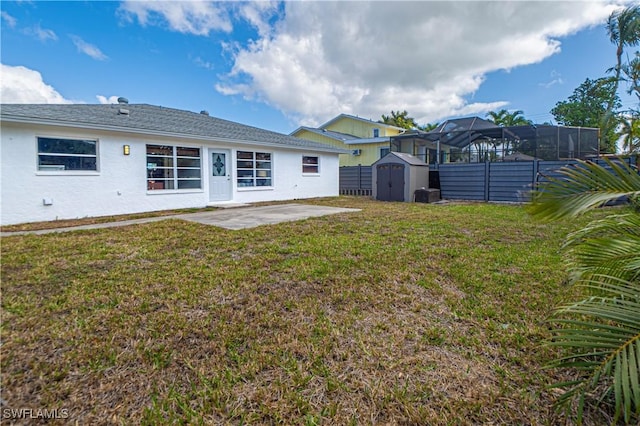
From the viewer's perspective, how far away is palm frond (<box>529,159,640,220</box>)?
5.40 ft

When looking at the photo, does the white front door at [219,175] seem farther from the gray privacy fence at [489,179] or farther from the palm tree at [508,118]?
the palm tree at [508,118]

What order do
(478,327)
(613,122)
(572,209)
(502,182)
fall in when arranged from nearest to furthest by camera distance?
(572,209) < (478,327) < (502,182) < (613,122)

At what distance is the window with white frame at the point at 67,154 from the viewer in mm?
7781

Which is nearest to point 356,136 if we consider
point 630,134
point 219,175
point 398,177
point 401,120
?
point 401,120

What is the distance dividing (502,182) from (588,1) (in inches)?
256

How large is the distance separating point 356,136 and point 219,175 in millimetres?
17526

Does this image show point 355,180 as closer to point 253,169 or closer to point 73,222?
point 253,169

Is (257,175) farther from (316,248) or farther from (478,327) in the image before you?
(478,327)

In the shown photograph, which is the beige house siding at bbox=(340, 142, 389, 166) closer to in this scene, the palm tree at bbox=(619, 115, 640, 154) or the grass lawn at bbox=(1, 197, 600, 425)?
the palm tree at bbox=(619, 115, 640, 154)

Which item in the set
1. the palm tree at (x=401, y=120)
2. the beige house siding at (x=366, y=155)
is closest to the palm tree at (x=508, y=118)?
the palm tree at (x=401, y=120)

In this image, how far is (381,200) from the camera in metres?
13.2

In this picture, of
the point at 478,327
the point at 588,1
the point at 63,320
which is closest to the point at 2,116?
the point at 63,320

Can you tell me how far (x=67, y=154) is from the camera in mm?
8148

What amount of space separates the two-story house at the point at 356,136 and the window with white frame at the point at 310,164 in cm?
608
